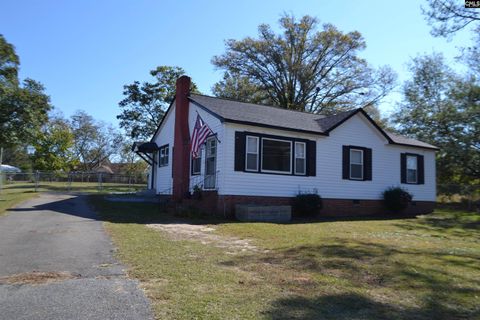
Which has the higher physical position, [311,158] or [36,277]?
[311,158]

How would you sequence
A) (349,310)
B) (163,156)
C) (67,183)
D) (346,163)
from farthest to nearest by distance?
1. (67,183)
2. (163,156)
3. (346,163)
4. (349,310)

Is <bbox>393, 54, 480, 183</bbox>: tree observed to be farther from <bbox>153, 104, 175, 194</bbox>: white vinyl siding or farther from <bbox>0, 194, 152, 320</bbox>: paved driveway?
<bbox>0, 194, 152, 320</bbox>: paved driveway

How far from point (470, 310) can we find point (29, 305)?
5235 mm

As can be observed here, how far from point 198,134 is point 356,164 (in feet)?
25.7

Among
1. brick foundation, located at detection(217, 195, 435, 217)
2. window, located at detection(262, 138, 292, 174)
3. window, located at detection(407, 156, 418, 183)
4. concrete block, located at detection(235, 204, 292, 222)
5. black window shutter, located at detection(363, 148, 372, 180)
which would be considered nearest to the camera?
concrete block, located at detection(235, 204, 292, 222)

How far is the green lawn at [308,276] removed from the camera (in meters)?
4.68

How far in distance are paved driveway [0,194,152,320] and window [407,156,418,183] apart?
1670 centimetres

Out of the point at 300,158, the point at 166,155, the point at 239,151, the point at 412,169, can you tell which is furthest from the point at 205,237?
the point at 412,169

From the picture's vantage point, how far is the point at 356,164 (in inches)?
757

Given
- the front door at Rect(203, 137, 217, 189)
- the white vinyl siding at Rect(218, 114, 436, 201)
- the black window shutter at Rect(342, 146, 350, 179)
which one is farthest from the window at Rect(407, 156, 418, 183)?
the front door at Rect(203, 137, 217, 189)

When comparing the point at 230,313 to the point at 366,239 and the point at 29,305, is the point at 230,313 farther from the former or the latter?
the point at 366,239

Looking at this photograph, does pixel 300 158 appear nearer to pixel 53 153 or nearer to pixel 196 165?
pixel 196 165

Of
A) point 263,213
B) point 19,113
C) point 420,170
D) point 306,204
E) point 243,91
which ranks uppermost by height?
point 243,91

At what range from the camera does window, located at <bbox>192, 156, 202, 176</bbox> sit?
58.7ft
